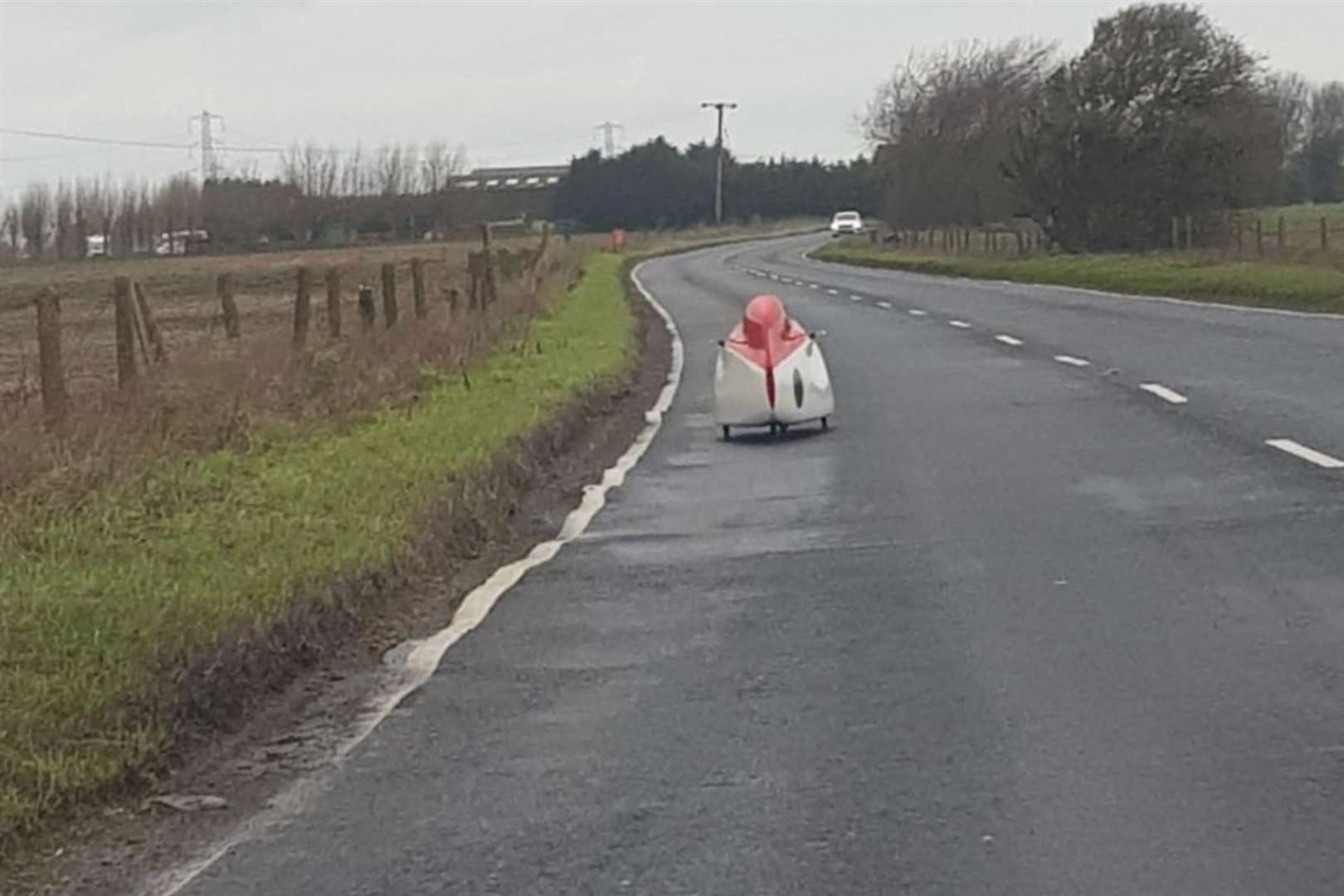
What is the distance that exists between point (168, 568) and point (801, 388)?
8747 mm

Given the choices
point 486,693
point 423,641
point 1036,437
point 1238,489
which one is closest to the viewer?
point 486,693

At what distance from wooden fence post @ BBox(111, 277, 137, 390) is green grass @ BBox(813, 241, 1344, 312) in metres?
20.3

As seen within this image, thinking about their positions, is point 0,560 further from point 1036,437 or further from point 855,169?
point 855,169

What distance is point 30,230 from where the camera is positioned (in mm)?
97375

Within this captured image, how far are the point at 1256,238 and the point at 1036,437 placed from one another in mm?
39683

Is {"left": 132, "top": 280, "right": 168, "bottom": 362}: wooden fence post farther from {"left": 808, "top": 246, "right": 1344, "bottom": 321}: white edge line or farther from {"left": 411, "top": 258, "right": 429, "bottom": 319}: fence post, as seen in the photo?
{"left": 808, "top": 246, "right": 1344, "bottom": 321}: white edge line

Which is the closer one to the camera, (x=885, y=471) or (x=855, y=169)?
(x=885, y=471)

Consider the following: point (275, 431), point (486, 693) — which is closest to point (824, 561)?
point (486, 693)

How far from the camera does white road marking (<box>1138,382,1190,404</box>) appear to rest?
63.1 ft

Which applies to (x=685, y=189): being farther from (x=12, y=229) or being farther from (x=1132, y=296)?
(x=1132, y=296)

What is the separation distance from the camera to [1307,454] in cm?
1462

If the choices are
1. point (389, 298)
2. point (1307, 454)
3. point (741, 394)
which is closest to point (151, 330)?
point (741, 394)

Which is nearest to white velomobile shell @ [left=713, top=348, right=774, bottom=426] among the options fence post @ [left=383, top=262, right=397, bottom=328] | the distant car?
fence post @ [left=383, top=262, right=397, bottom=328]

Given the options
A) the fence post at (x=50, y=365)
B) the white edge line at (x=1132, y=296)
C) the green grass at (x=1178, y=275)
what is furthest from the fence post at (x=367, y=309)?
the green grass at (x=1178, y=275)
